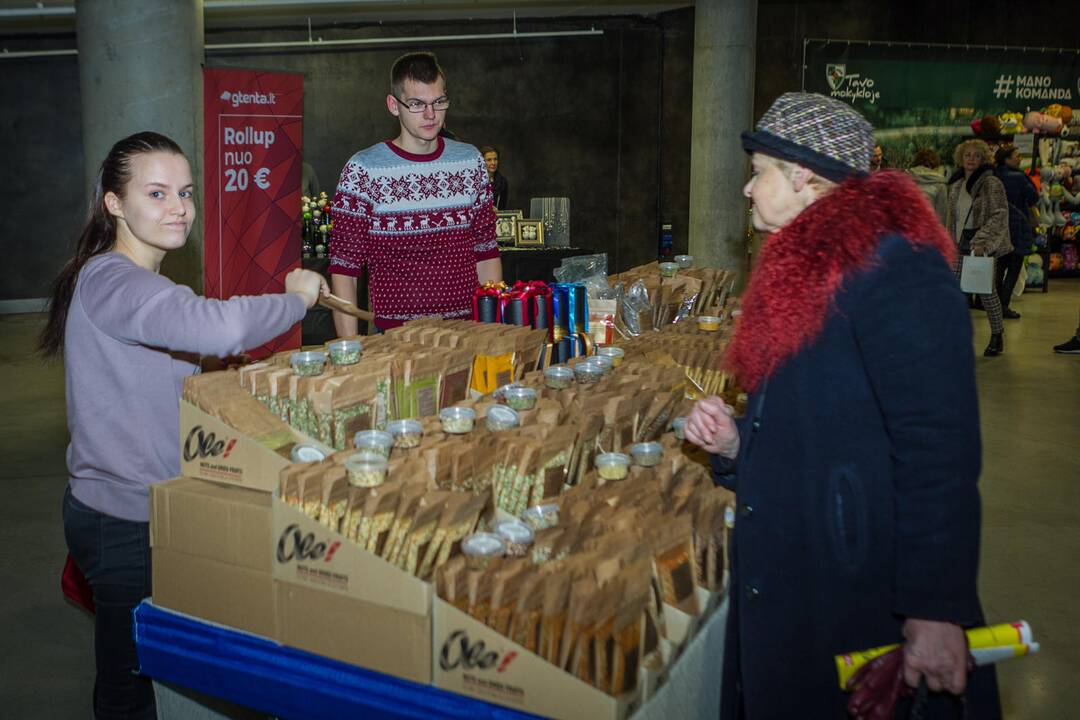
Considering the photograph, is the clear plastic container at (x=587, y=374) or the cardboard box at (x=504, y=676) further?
the clear plastic container at (x=587, y=374)

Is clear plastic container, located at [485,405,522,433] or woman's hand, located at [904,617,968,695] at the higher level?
clear plastic container, located at [485,405,522,433]

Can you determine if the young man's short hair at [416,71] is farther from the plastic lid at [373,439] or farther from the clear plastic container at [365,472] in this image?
the clear plastic container at [365,472]

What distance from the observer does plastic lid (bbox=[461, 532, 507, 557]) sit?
181 cm

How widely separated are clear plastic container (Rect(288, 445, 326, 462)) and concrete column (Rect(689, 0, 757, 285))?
9.11m

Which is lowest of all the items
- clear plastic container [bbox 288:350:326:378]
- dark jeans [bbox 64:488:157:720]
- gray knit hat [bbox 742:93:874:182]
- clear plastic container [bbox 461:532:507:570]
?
dark jeans [bbox 64:488:157:720]

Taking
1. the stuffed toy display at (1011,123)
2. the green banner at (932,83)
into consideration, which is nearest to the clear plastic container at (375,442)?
the green banner at (932,83)

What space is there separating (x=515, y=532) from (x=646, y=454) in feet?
1.52

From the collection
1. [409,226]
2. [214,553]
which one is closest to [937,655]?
[214,553]

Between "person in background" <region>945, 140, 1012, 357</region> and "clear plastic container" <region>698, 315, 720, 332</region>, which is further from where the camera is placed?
"person in background" <region>945, 140, 1012, 357</region>

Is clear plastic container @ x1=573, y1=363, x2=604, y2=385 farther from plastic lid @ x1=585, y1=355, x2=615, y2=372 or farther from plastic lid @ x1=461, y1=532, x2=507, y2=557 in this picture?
plastic lid @ x1=461, y1=532, x2=507, y2=557

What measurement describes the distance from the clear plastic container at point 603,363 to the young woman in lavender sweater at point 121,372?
2.56 ft

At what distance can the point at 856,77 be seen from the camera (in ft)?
43.2

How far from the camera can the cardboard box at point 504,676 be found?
5.43 feet

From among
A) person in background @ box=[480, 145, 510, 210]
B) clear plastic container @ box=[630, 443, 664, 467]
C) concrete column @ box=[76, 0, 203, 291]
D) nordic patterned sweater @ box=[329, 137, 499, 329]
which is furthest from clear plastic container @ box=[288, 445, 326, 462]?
person in background @ box=[480, 145, 510, 210]
